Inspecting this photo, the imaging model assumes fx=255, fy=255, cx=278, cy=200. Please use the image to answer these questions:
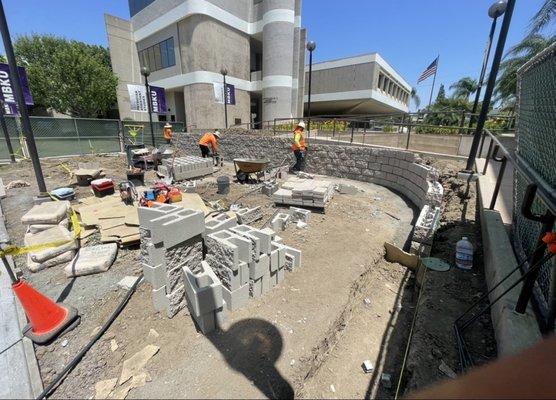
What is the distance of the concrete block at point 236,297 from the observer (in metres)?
3.28

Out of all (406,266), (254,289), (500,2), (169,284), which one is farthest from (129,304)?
(500,2)

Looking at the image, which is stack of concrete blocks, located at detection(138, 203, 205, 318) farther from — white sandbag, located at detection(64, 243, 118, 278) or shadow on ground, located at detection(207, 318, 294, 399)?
white sandbag, located at detection(64, 243, 118, 278)

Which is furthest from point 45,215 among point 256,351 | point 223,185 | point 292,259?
point 256,351

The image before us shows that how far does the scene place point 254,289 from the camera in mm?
3496

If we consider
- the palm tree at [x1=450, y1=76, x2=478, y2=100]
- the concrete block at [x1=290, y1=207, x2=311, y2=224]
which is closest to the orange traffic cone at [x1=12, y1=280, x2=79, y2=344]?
the concrete block at [x1=290, y1=207, x2=311, y2=224]

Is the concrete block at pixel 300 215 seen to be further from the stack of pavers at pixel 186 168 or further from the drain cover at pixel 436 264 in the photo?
the stack of pavers at pixel 186 168

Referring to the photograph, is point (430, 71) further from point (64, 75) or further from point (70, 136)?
point (64, 75)

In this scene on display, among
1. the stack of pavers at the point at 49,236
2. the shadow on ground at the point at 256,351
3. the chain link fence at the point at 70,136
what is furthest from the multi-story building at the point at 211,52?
the shadow on ground at the point at 256,351

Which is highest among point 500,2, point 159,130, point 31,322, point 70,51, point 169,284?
point 70,51

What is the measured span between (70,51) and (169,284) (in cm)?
3448

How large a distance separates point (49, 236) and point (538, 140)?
697 centimetres

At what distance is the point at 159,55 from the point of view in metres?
28.1

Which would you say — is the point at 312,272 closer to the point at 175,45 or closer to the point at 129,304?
the point at 129,304

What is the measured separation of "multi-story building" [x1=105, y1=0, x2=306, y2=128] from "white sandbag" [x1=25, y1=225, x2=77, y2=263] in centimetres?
2291
